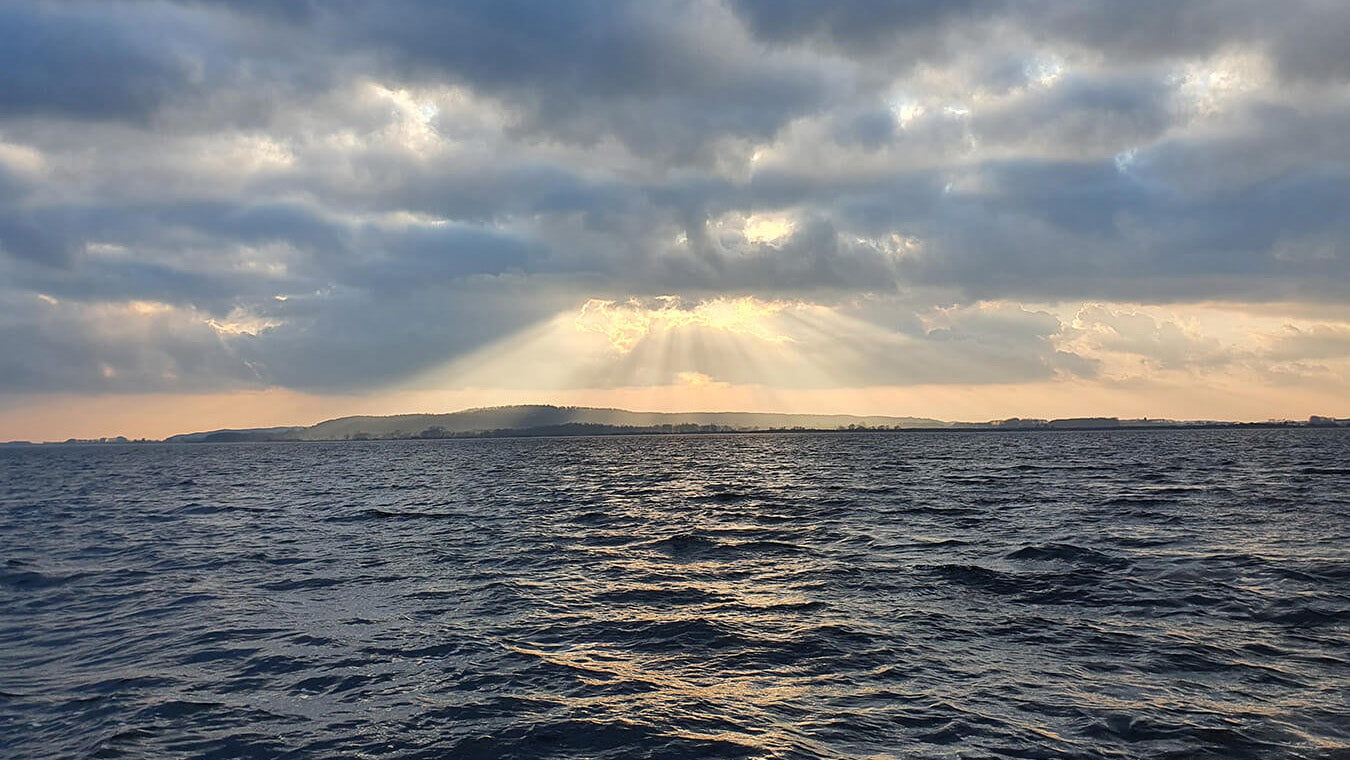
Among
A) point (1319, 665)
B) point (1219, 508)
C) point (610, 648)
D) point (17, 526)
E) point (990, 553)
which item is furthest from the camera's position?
point (17, 526)

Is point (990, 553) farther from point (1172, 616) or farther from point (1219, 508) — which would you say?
point (1219, 508)

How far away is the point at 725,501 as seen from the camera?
49594mm

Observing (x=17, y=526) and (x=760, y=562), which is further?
(x=17, y=526)

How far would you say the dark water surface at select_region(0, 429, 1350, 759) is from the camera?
38.5ft

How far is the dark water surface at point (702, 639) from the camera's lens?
1173 cm

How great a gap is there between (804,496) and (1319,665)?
37.6 metres

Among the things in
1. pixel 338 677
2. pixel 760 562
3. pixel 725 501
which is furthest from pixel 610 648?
pixel 725 501

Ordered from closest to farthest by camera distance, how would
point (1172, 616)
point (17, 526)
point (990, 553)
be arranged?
point (1172, 616), point (990, 553), point (17, 526)

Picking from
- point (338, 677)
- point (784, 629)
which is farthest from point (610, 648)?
point (338, 677)

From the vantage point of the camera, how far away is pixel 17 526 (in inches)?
1763

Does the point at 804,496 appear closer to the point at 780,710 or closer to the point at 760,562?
the point at 760,562

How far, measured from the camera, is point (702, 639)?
17000 millimetres

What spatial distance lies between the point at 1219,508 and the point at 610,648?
34914 mm

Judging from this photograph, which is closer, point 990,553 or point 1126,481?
point 990,553
